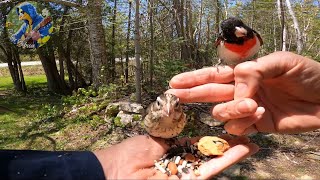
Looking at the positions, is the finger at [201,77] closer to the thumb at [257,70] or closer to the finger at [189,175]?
the thumb at [257,70]

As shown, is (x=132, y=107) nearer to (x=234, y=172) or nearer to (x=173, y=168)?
(x=234, y=172)

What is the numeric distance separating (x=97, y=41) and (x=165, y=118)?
6843 millimetres

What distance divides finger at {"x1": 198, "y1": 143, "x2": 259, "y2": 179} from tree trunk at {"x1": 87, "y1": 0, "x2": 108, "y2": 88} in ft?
21.6

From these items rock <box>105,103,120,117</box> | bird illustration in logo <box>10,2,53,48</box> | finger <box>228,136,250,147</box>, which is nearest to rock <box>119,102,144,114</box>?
rock <box>105,103,120,117</box>

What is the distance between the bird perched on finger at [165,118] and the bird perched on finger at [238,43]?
30.3 inches

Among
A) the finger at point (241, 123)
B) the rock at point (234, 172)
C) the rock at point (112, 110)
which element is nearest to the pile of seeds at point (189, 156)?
the finger at point (241, 123)

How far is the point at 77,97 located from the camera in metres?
8.58

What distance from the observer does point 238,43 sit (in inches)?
121

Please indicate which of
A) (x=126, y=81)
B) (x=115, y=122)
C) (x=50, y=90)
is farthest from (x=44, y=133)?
(x=50, y=90)

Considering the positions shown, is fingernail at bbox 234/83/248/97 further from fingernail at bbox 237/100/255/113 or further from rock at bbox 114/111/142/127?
rock at bbox 114/111/142/127

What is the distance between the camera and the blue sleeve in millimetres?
2287

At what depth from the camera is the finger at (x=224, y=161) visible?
7.68 feet

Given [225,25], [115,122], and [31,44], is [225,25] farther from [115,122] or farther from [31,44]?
[31,44]

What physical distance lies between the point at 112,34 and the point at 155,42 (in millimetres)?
2154
